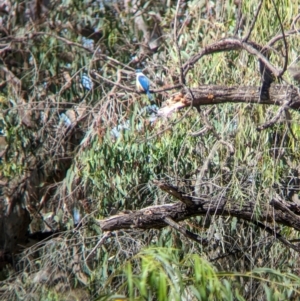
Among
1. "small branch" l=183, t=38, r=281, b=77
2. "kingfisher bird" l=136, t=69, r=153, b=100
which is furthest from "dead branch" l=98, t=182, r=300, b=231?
"kingfisher bird" l=136, t=69, r=153, b=100

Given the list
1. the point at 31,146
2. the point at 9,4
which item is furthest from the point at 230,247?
the point at 9,4

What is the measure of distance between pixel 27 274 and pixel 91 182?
84 centimetres

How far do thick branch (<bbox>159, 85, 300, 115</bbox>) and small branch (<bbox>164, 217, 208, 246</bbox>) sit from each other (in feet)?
2.25

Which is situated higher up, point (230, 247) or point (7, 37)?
point (7, 37)

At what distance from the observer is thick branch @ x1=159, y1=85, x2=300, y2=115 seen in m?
5.18

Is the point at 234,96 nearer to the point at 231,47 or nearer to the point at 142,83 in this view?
the point at 231,47

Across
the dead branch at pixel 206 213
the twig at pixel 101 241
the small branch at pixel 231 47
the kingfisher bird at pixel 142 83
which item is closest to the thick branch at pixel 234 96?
the small branch at pixel 231 47

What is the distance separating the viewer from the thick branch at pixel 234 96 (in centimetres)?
518

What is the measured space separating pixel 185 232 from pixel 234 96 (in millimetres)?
904

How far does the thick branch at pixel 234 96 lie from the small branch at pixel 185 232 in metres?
0.69

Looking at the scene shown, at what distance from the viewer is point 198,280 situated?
13.0ft

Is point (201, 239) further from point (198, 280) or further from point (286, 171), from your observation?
point (198, 280)

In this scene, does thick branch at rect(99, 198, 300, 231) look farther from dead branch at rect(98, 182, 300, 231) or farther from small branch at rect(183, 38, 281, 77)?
small branch at rect(183, 38, 281, 77)

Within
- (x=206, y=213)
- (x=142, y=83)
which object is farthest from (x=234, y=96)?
(x=142, y=83)
